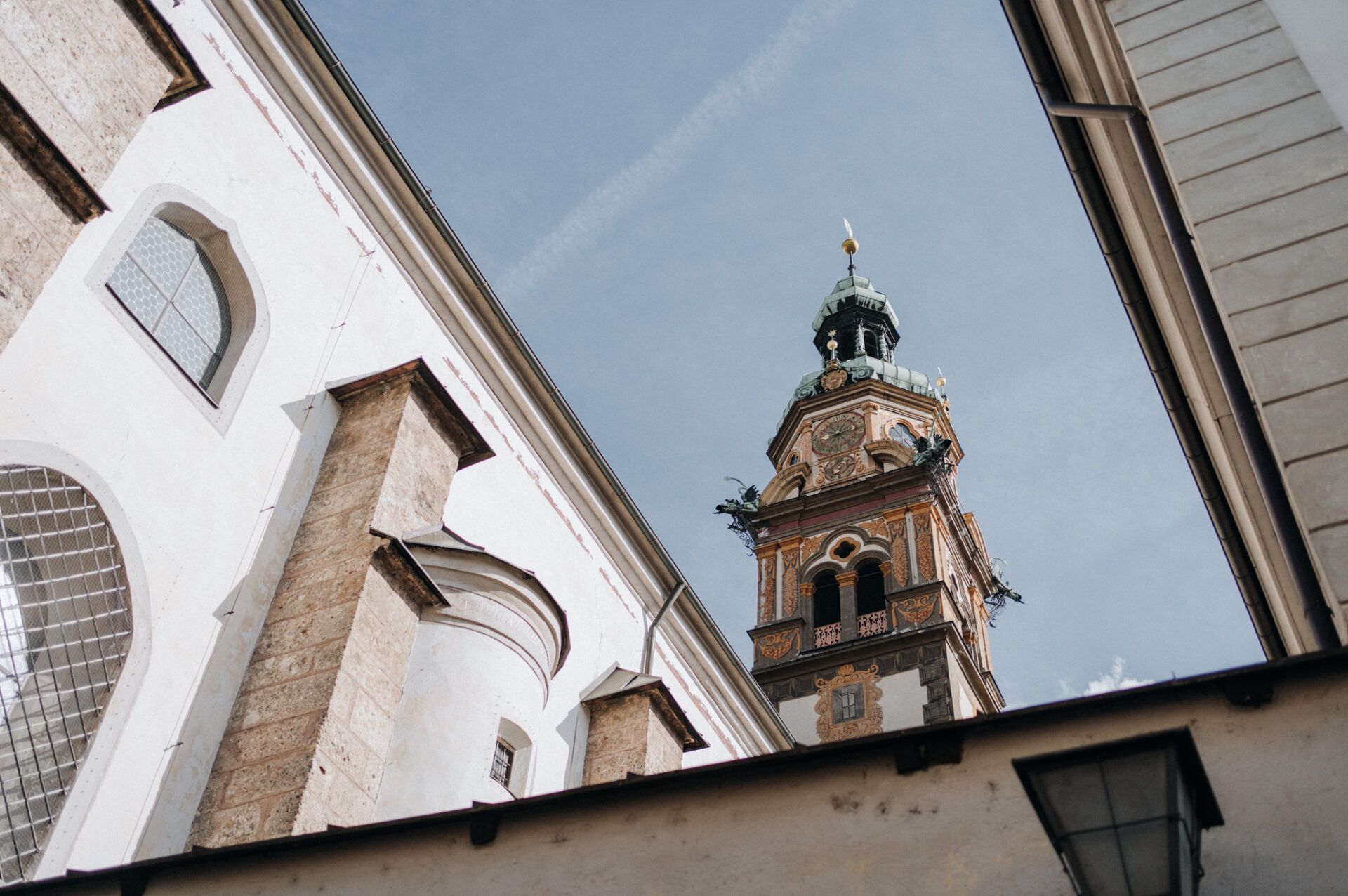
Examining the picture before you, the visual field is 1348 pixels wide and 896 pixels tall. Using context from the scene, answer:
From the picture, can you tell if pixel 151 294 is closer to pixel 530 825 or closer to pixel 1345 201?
pixel 530 825

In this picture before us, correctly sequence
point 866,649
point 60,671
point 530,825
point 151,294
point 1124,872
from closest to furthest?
1. point 1124,872
2. point 530,825
3. point 60,671
4. point 151,294
5. point 866,649

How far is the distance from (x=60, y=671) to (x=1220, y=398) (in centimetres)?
754

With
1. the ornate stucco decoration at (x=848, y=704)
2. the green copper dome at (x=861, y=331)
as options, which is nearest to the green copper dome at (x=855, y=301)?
the green copper dome at (x=861, y=331)

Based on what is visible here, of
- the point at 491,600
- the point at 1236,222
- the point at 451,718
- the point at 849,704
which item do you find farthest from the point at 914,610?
the point at 1236,222

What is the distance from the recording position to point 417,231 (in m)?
12.1

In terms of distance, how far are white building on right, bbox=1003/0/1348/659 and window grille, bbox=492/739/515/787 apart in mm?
6441

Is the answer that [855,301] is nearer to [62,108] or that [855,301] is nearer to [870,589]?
[870,589]

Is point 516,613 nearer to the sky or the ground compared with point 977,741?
nearer to the sky

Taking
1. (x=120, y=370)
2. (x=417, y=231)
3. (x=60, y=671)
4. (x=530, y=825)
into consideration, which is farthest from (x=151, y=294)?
(x=530, y=825)

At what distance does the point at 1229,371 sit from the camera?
6.23m

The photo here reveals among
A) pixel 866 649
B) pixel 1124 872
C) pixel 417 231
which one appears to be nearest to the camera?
pixel 1124 872

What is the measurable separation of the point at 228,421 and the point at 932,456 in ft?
67.6

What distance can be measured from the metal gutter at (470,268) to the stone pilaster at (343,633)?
2.62 metres

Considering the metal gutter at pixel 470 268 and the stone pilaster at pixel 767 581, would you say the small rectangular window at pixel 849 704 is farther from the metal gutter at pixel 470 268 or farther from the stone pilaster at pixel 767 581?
the metal gutter at pixel 470 268
